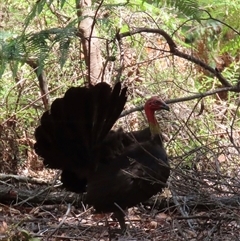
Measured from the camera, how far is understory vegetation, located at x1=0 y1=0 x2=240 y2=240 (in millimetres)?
4684

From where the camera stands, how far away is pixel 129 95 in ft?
21.5

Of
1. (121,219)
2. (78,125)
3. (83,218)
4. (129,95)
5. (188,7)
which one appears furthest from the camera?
(129,95)

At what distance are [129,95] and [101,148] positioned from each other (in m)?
1.71

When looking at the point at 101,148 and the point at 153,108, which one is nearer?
the point at 101,148

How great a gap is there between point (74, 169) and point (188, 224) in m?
1.21

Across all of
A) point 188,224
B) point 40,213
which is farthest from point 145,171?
point 40,213

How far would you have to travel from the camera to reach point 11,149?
21.8 feet

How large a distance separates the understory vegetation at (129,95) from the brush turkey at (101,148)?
8.2 inches

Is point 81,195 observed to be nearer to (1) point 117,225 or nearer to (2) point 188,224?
(1) point 117,225

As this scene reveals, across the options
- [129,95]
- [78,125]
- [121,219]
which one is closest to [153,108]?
[78,125]

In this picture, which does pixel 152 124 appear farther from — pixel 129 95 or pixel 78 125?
pixel 129 95

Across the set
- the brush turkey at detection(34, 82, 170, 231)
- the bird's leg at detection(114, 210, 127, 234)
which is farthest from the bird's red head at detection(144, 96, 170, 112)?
the bird's leg at detection(114, 210, 127, 234)

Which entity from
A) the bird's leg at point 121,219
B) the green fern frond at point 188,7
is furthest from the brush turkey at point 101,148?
the green fern frond at point 188,7

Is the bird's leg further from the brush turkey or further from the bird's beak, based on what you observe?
the bird's beak
